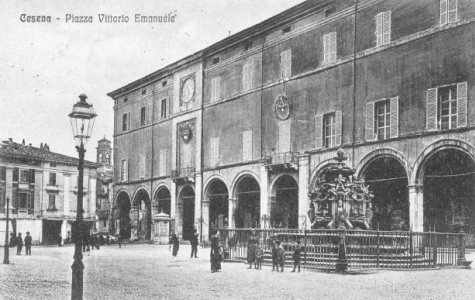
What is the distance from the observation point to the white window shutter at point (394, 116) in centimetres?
2358

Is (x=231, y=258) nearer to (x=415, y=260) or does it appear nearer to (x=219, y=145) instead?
(x=415, y=260)

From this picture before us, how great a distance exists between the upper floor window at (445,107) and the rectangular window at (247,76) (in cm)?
1207

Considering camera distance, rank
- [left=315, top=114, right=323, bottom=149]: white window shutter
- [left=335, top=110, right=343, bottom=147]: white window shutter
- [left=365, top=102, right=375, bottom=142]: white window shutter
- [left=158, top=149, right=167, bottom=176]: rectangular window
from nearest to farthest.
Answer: [left=365, top=102, right=375, bottom=142]: white window shutter < [left=335, top=110, right=343, bottom=147]: white window shutter < [left=315, top=114, right=323, bottom=149]: white window shutter < [left=158, top=149, right=167, bottom=176]: rectangular window

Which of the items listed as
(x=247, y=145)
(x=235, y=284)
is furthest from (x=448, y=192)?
(x=235, y=284)

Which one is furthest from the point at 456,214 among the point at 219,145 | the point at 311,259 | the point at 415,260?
the point at 219,145

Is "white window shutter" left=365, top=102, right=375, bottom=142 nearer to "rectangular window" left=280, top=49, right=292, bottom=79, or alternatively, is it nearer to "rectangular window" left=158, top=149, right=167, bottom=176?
"rectangular window" left=280, top=49, right=292, bottom=79

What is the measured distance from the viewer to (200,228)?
35.7m

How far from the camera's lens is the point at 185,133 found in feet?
124

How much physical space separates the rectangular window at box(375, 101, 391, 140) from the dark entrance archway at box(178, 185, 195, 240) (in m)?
17.0

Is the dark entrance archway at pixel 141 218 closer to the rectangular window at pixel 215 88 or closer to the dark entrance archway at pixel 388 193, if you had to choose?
the rectangular window at pixel 215 88

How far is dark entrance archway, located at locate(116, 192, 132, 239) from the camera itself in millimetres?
46000

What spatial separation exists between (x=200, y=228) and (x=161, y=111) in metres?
10.0

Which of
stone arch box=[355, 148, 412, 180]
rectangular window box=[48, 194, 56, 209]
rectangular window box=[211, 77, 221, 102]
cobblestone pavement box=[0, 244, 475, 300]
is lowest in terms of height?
cobblestone pavement box=[0, 244, 475, 300]

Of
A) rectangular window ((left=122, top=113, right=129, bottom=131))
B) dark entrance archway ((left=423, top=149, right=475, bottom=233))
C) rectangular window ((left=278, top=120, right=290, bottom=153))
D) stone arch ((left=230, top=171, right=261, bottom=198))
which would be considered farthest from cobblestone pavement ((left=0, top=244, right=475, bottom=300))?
rectangular window ((left=122, top=113, right=129, bottom=131))
